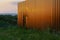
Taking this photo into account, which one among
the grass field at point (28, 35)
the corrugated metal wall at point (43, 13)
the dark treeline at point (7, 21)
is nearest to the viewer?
the grass field at point (28, 35)

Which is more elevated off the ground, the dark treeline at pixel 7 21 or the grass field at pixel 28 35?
the dark treeline at pixel 7 21

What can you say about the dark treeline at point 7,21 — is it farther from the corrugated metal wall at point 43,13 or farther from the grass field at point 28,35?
the grass field at point 28,35

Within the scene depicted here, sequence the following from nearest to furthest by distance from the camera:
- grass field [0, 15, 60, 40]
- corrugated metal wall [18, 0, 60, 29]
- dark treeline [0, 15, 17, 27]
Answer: grass field [0, 15, 60, 40] → corrugated metal wall [18, 0, 60, 29] → dark treeline [0, 15, 17, 27]

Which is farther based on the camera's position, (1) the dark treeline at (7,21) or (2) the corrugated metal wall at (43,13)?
(1) the dark treeline at (7,21)

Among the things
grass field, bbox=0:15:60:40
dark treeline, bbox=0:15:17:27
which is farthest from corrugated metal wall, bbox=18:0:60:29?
dark treeline, bbox=0:15:17:27

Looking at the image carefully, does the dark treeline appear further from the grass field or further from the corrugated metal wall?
the grass field

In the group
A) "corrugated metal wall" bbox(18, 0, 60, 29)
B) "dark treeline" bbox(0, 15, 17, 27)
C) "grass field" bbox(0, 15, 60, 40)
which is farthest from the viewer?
"dark treeline" bbox(0, 15, 17, 27)

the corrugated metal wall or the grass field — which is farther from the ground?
the corrugated metal wall

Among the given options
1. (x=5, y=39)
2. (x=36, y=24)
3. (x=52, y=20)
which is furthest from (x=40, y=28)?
(x=5, y=39)

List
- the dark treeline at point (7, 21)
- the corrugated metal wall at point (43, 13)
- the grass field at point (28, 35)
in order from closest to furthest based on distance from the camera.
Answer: the grass field at point (28, 35) → the corrugated metal wall at point (43, 13) → the dark treeline at point (7, 21)

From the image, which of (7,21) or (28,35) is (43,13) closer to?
(28,35)

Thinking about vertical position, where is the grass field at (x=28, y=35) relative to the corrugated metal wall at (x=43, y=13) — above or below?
below

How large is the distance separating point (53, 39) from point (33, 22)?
4.34 m

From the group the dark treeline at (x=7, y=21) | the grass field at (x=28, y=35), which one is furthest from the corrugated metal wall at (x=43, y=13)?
the dark treeline at (x=7, y=21)
